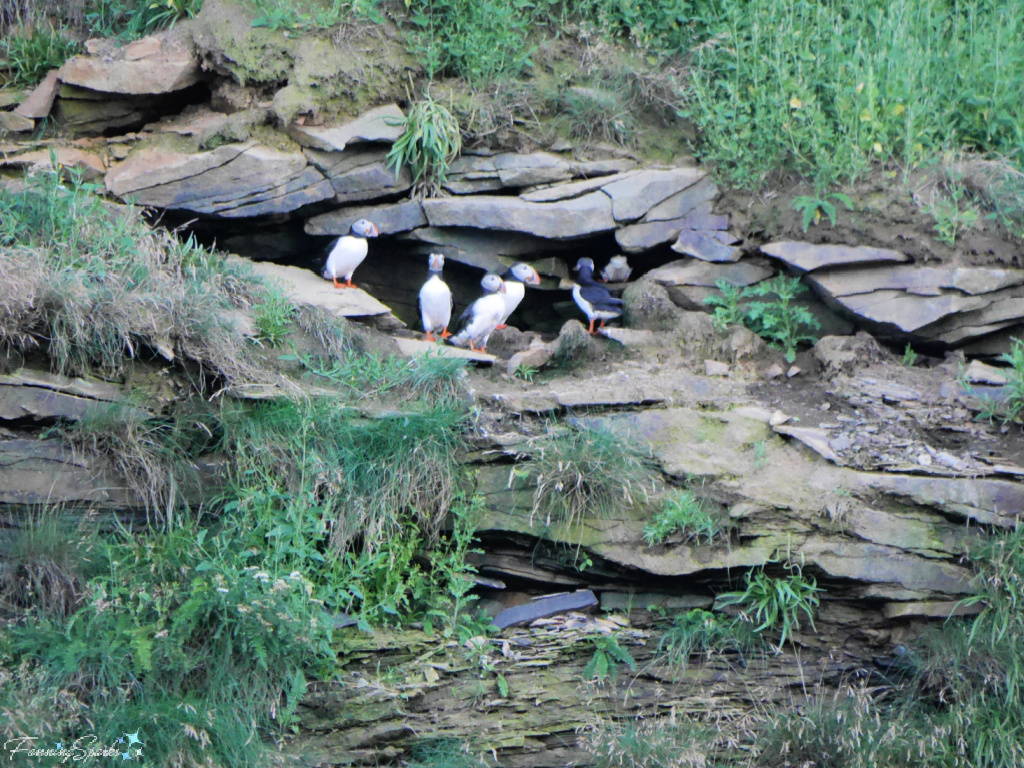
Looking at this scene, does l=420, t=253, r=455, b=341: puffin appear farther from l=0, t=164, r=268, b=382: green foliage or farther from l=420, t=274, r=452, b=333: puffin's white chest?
l=0, t=164, r=268, b=382: green foliage

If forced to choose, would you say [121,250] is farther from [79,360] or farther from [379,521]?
[379,521]

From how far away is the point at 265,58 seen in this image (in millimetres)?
6887

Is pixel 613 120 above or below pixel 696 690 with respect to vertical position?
above

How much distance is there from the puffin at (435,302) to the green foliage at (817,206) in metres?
2.47

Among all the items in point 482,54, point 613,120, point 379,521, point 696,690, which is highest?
point 482,54

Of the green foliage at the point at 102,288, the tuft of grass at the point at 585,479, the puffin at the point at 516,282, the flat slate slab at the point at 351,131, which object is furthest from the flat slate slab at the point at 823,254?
the green foliage at the point at 102,288

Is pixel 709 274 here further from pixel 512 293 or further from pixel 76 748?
pixel 76 748

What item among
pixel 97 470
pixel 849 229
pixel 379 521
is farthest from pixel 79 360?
pixel 849 229

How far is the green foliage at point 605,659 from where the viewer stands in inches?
183

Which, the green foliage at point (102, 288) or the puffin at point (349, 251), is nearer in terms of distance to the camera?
the green foliage at point (102, 288)

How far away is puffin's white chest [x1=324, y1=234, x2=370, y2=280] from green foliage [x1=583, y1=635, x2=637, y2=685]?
319 centimetres

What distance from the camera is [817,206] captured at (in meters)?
6.25

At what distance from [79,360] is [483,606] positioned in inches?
98.1

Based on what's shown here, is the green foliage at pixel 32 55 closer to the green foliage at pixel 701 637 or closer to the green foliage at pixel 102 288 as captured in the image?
the green foliage at pixel 102 288
